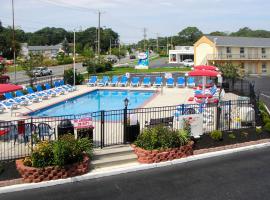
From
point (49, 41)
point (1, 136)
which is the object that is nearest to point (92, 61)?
point (1, 136)

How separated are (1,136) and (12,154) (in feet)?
7.79

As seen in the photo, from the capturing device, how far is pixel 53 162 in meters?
11.7

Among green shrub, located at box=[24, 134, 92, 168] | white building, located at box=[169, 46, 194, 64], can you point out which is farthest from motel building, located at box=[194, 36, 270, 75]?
green shrub, located at box=[24, 134, 92, 168]

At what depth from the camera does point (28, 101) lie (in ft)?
85.3

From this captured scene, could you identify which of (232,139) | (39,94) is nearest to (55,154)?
(232,139)

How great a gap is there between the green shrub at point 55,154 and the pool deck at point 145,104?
32.7 feet

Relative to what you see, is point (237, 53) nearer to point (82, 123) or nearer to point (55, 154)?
point (82, 123)

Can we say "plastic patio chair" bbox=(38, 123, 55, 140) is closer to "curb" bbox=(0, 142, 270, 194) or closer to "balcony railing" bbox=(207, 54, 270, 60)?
"curb" bbox=(0, 142, 270, 194)

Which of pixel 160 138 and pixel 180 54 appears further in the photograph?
pixel 180 54

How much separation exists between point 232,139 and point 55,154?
26.1ft

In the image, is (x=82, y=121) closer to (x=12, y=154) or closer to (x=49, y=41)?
(x=12, y=154)

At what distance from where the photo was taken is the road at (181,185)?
34.8 feet

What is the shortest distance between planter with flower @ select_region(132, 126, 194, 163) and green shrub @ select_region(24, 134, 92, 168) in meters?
2.38

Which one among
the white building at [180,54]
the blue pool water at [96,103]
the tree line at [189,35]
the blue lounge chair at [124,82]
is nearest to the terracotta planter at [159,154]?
the blue pool water at [96,103]
